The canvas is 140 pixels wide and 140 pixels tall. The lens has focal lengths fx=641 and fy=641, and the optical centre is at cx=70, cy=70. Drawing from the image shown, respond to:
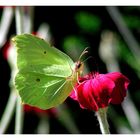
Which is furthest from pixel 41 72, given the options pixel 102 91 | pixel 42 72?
pixel 102 91

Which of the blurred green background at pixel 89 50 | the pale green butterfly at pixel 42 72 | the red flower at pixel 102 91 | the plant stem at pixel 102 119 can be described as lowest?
the plant stem at pixel 102 119

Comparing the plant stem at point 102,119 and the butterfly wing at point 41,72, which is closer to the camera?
the plant stem at point 102,119

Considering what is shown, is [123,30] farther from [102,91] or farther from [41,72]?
[102,91]

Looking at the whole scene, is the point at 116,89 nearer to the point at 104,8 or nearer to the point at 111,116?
the point at 111,116

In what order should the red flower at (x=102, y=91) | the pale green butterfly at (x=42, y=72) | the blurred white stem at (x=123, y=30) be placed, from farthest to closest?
1. the blurred white stem at (x=123, y=30)
2. the pale green butterfly at (x=42, y=72)
3. the red flower at (x=102, y=91)

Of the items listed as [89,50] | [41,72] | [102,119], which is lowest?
[102,119]

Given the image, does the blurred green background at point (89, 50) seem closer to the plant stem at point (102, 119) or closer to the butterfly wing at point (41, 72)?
the butterfly wing at point (41, 72)

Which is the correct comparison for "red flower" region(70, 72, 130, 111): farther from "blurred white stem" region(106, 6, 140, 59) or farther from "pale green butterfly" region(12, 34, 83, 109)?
"blurred white stem" region(106, 6, 140, 59)

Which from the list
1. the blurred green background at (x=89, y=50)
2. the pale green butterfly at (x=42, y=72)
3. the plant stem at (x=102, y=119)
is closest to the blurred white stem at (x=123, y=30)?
the blurred green background at (x=89, y=50)

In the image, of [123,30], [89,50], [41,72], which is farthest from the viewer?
[89,50]

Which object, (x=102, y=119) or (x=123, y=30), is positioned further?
(x=123, y=30)
